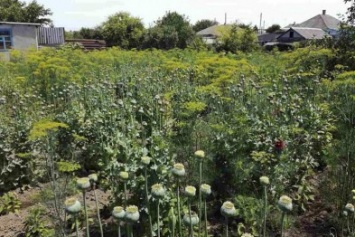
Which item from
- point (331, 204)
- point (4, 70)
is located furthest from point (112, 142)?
point (4, 70)

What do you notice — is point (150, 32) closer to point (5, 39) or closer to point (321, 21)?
point (5, 39)

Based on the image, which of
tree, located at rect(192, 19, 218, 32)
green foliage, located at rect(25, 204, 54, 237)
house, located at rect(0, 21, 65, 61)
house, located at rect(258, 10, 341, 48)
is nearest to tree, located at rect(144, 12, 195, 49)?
house, located at rect(0, 21, 65, 61)

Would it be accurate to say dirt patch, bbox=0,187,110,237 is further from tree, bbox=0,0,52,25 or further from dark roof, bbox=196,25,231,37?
tree, bbox=0,0,52,25

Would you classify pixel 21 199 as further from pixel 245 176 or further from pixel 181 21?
pixel 181 21

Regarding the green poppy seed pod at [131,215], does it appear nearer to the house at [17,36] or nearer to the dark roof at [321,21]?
the house at [17,36]

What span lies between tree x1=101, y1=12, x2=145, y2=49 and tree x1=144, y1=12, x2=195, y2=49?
1361 millimetres

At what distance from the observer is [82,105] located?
5.99 metres

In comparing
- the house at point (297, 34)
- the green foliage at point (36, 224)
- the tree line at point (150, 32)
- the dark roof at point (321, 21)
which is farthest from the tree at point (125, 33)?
the dark roof at point (321, 21)

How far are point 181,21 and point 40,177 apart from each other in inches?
1240

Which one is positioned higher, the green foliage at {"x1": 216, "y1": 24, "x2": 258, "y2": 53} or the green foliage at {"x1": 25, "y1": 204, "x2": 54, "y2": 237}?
the green foliage at {"x1": 216, "y1": 24, "x2": 258, "y2": 53}

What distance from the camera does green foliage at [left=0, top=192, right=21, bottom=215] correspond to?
173 inches

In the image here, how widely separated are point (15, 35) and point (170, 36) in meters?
12.3

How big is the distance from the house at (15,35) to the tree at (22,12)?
1671 cm

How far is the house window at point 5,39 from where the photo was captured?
23078 millimetres
